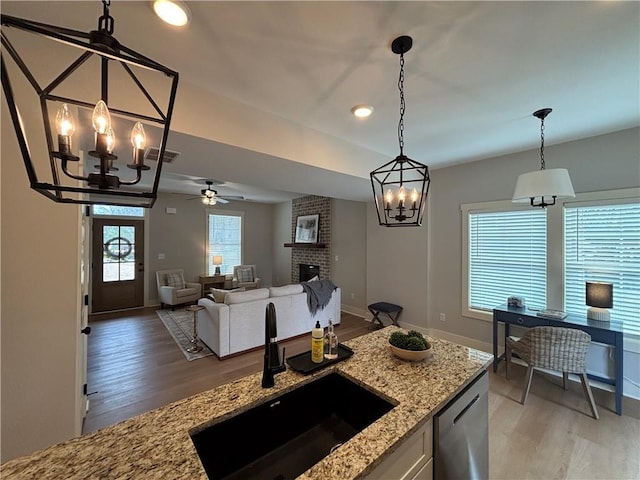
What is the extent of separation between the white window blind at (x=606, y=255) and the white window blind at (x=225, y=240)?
7013 millimetres

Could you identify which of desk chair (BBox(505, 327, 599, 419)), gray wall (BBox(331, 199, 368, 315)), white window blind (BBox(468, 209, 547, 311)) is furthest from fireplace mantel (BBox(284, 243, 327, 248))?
desk chair (BBox(505, 327, 599, 419))

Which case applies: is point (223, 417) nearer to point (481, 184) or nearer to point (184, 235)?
point (481, 184)

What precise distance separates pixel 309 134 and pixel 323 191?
53.3 inches

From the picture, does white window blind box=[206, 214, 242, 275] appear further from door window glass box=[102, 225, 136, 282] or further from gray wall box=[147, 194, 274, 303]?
door window glass box=[102, 225, 136, 282]

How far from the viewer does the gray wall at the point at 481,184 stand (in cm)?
279

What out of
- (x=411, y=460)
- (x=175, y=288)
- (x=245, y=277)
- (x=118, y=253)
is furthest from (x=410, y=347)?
(x=118, y=253)

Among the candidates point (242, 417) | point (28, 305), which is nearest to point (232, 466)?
point (242, 417)

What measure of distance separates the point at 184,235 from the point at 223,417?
6428mm

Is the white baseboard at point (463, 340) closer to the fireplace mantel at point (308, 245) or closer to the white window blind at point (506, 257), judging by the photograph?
the white window blind at point (506, 257)

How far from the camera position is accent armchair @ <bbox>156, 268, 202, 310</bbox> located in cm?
574

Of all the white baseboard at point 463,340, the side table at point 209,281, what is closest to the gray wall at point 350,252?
the white baseboard at point 463,340

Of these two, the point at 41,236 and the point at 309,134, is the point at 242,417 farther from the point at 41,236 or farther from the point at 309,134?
the point at 309,134

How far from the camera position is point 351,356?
1.61m

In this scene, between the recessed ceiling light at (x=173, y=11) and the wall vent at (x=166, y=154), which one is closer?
the recessed ceiling light at (x=173, y=11)
